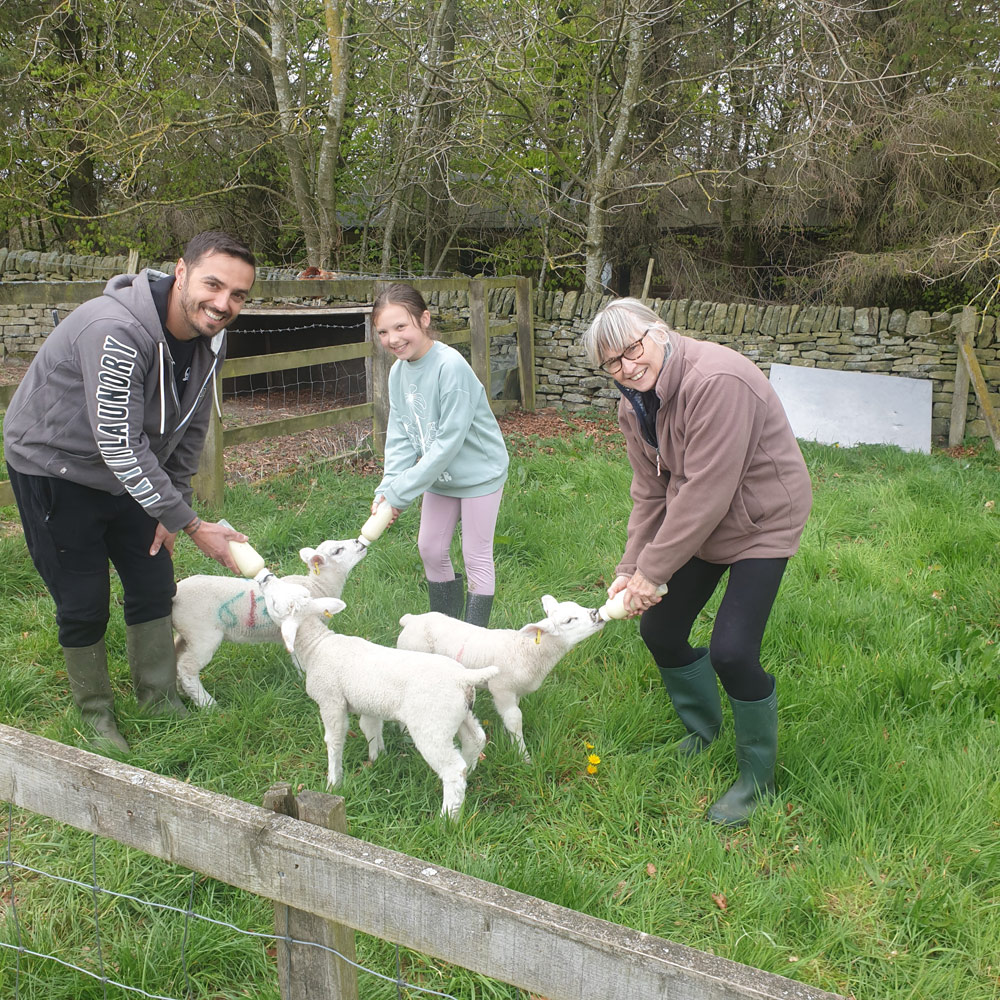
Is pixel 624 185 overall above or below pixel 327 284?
above

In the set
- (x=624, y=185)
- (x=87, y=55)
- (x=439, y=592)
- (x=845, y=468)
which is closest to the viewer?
(x=439, y=592)

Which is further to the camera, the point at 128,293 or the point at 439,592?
the point at 439,592

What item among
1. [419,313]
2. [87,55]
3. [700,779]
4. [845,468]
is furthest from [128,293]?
[87,55]

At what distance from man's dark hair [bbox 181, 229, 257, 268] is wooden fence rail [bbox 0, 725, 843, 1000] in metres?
1.80

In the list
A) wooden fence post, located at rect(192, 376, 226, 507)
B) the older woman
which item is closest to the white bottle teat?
the older woman

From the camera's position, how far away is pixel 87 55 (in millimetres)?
15070

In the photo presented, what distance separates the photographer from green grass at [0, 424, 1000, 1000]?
262cm

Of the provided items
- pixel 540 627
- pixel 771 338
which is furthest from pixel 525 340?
pixel 540 627

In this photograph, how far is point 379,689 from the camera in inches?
126

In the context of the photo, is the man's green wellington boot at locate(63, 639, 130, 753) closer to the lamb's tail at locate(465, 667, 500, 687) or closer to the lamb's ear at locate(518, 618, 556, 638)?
the lamb's tail at locate(465, 667, 500, 687)

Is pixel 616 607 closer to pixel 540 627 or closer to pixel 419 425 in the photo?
pixel 540 627

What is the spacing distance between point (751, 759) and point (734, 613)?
Answer: 2.22 ft

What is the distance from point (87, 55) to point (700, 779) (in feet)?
56.4

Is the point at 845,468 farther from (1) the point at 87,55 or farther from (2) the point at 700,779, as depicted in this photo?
(1) the point at 87,55
